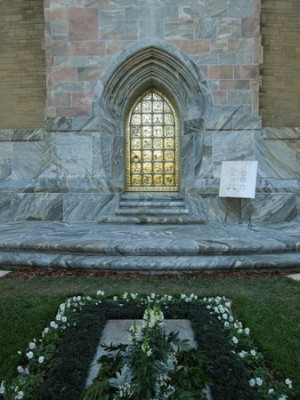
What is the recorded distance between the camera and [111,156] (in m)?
7.23

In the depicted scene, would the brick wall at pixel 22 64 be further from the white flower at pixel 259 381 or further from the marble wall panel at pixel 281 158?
the white flower at pixel 259 381

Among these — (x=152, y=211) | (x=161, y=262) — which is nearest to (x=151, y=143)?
(x=152, y=211)

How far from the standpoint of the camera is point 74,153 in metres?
7.03

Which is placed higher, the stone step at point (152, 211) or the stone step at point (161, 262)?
the stone step at point (152, 211)

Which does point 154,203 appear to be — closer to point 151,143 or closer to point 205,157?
point 205,157

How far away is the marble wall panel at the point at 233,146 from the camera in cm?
699

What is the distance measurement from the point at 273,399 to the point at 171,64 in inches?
249

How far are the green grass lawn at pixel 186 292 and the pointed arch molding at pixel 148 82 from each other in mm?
3764

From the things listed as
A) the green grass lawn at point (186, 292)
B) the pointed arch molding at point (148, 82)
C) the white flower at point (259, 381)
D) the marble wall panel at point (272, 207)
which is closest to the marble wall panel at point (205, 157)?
the pointed arch molding at point (148, 82)

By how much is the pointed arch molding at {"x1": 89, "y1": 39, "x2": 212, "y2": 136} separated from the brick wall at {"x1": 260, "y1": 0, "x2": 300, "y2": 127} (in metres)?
1.72

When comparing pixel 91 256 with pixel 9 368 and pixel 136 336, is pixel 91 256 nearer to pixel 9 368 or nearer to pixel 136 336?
pixel 9 368

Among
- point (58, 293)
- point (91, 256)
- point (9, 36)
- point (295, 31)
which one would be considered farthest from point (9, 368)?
point (295, 31)

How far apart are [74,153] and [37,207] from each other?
129cm

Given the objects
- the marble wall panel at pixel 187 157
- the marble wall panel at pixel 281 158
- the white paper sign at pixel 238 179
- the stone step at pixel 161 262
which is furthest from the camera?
the marble wall panel at pixel 281 158
